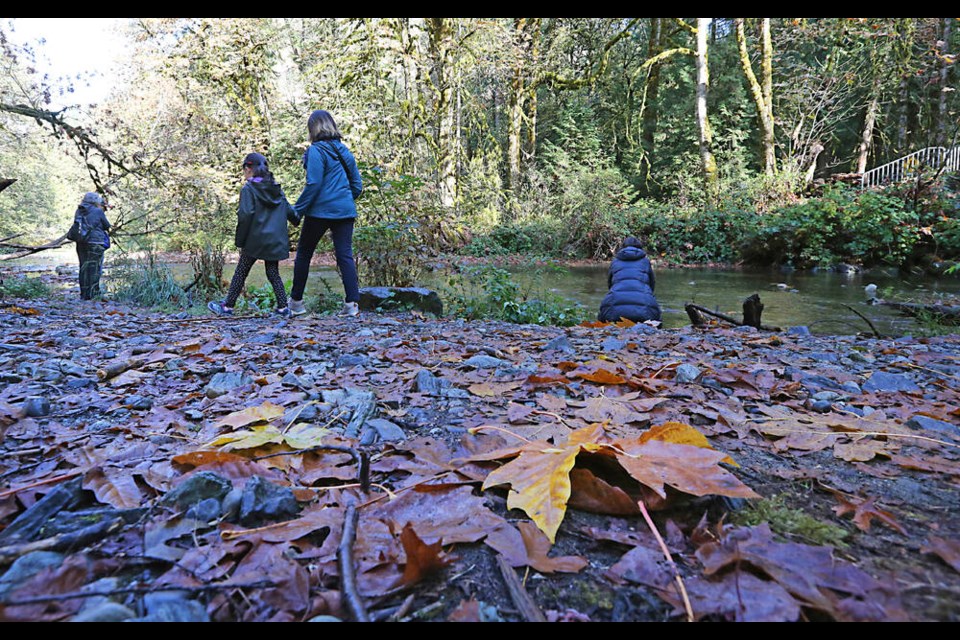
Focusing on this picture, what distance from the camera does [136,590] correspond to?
0.79 m

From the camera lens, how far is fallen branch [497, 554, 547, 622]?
2.47ft

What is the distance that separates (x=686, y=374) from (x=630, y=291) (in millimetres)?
3831

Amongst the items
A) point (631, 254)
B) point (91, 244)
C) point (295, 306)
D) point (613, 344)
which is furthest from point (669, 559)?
point (91, 244)

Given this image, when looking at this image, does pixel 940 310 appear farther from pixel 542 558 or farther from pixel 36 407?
pixel 36 407

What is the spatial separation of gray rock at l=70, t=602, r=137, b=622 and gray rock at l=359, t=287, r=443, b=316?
5132mm

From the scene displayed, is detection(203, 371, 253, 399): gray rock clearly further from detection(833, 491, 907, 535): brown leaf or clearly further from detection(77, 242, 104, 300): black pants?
detection(77, 242, 104, 300): black pants

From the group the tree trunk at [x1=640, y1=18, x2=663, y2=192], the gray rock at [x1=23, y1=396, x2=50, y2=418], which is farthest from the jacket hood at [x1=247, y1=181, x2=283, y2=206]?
the tree trunk at [x1=640, y1=18, x2=663, y2=192]

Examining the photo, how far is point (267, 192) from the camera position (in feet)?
16.4

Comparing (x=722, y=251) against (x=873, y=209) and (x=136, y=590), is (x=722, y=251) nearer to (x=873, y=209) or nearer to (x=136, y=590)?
(x=873, y=209)

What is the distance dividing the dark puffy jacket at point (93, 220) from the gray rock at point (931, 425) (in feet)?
29.8

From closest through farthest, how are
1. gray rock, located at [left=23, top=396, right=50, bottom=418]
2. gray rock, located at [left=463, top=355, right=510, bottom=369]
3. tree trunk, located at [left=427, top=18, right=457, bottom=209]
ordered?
1. gray rock, located at [left=23, top=396, right=50, bottom=418]
2. gray rock, located at [left=463, top=355, right=510, bottom=369]
3. tree trunk, located at [left=427, top=18, right=457, bottom=209]

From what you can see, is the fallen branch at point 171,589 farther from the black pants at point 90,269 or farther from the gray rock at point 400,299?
the black pants at point 90,269

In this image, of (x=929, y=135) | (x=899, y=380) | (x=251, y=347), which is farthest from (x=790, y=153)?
(x=251, y=347)
